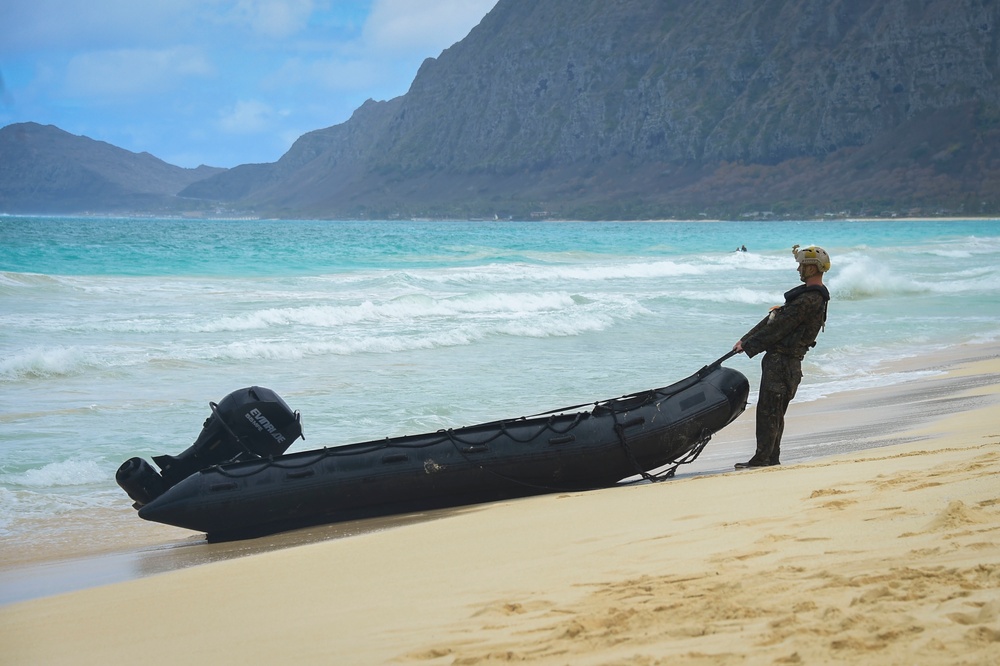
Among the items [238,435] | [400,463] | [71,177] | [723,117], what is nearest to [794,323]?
[400,463]

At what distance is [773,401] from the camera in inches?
262

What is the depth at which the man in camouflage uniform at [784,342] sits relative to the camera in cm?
651

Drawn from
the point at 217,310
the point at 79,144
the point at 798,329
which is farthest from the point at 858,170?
the point at 798,329

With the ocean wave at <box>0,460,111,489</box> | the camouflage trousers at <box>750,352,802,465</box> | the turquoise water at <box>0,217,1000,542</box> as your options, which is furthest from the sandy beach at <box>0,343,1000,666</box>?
the turquoise water at <box>0,217,1000,542</box>

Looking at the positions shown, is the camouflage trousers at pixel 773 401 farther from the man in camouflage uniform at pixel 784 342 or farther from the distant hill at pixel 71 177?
the distant hill at pixel 71 177

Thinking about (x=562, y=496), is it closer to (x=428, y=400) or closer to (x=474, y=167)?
(x=428, y=400)

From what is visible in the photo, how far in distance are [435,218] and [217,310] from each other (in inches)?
5988

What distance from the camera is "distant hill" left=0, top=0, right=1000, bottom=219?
5266 inches

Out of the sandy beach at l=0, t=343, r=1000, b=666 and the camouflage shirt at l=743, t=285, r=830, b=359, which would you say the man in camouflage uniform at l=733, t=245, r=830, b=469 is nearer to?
the camouflage shirt at l=743, t=285, r=830, b=359

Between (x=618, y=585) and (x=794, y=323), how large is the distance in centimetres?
331

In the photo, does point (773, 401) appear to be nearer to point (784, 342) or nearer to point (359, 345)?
point (784, 342)

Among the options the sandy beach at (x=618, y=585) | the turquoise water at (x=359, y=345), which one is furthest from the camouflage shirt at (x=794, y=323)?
the turquoise water at (x=359, y=345)

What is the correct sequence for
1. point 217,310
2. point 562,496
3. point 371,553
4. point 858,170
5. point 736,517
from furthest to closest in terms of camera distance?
point 858,170 → point 217,310 → point 562,496 → point 371,553 → point 736,517

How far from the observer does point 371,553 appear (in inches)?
196
